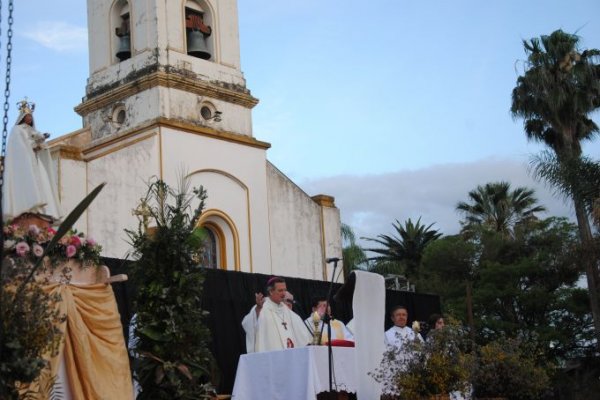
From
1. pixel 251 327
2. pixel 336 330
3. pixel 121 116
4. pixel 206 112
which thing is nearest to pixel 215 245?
pixel 206 112

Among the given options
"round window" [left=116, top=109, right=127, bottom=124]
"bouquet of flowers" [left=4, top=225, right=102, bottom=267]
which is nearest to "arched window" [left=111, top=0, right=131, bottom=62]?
"round window" [left=116, top=109, right=127, bottom=124]

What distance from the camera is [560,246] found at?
Result: 35.8 m

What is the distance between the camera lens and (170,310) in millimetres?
10453

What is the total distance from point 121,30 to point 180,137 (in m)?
3.46

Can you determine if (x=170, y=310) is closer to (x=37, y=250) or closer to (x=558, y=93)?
(x=37, y=250)

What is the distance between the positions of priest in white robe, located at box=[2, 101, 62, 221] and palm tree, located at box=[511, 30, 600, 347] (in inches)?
926

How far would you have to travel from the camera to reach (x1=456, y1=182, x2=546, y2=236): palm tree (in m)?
42.5

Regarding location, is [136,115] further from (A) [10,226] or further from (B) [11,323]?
(B) [11,323]

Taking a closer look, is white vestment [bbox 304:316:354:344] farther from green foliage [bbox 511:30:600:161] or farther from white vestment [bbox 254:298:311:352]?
green foliage [bbox 511:30:600:161]

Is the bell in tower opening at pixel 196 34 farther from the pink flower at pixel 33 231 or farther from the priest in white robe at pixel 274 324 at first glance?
the pink flower at pixel 33 231

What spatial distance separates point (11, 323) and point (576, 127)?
2855cm

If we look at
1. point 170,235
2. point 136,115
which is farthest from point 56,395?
point 136,115

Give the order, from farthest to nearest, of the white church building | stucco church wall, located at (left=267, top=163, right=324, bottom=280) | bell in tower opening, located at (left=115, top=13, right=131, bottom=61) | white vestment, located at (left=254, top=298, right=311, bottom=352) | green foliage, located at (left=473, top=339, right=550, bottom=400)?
1. stucco church wall, located at (left=267, top=163, right=324, bottom=280)
2. bell in tower opening, located at (left=115, top=13, right=131, bottom=61)
3. the white church building
4. white vestment, located at (left=254, top=298, right=311, bottom=352)
5. green foliage, located at (left=473, top=339, right=550, bottom=400)

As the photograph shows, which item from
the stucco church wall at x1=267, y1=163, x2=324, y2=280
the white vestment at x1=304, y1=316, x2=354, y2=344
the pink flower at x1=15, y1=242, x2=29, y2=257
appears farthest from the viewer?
the stucco church wall at x1=267, y1=163, x2=324, y2=280
